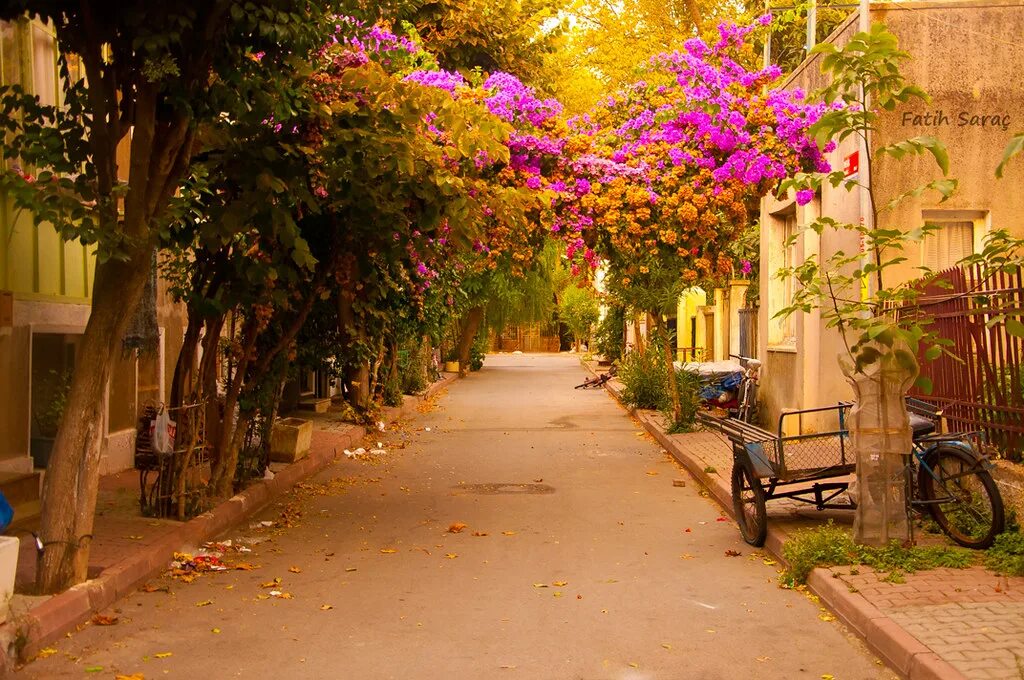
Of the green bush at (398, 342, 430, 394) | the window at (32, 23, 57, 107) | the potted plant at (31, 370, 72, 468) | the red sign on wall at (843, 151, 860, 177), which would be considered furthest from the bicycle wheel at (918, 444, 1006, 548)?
the green bush at (398, 342, 430, 394)

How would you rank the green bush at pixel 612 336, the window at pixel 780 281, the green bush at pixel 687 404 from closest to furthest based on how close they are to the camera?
1. the window at pixel 780 281
2. the green bush at pixel 687 404
3. the green bush at pixel 612 336

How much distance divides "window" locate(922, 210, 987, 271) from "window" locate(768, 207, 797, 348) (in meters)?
3.41

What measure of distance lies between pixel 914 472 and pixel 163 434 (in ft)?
20.5

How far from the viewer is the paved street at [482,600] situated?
5594mm

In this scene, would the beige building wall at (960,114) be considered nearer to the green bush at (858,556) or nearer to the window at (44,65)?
the green bush at (858,556)

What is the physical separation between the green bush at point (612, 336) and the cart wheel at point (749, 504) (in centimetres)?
3215

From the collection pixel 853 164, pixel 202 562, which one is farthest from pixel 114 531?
pixel 853 164

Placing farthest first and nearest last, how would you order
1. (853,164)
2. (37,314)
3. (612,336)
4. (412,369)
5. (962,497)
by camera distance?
Result: (612,336) → (412,369) → (853,164) → (37,314) → (962,497)

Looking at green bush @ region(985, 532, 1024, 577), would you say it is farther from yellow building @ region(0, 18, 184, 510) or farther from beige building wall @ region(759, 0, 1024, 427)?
yellow building @ region(0, 18, 184, 510)

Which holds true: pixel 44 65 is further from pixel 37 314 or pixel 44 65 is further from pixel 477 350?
pixel 477 350

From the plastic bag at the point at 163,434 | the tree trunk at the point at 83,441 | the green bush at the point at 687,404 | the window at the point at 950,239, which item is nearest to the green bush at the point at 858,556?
the tree trunk at the point at 83,441

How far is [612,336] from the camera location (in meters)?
43.0

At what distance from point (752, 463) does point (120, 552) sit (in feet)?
16.5

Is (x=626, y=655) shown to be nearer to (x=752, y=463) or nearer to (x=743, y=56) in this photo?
(x=752, y=463)
